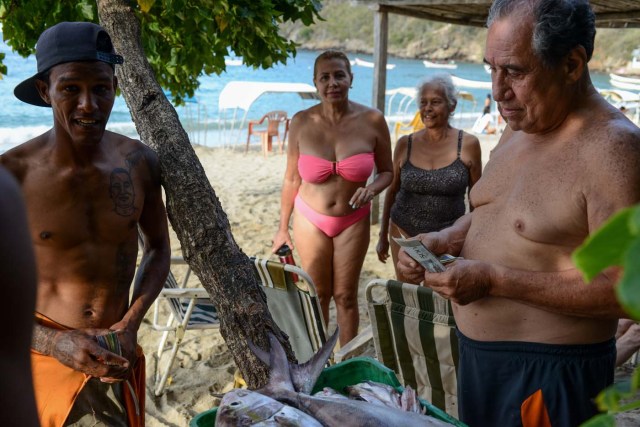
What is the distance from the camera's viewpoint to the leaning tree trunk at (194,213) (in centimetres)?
218

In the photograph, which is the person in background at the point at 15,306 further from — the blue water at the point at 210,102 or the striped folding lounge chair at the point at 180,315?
the blue water at the point at 210,102

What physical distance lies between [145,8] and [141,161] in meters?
0.81

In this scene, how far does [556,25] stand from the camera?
6.26ft

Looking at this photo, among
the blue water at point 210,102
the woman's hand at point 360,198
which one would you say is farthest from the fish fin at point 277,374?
the blue water at point 210,102

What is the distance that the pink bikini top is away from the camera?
444 cm

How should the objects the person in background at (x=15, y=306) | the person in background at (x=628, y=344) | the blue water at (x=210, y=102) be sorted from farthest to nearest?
the blue water at (x=210, y=102) → the person in background at (x=628, y=344) → the person in background at (x=15, y=306)

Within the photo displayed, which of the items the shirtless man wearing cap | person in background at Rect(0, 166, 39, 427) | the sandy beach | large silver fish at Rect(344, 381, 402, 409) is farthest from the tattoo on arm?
person in background at Rect(0, 166, 39, 427)

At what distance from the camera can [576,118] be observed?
201cm

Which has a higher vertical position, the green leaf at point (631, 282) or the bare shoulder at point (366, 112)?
the green leaf at point (631, 282)

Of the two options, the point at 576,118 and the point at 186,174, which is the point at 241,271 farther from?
the point at 576,118

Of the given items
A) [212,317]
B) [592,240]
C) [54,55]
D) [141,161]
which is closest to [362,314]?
[212,317]

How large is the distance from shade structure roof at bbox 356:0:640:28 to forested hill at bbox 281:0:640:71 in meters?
69.2

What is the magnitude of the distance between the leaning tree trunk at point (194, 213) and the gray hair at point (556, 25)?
4.07 feet

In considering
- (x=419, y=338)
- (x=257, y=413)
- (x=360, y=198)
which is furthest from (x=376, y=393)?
(x=360, y=198)
